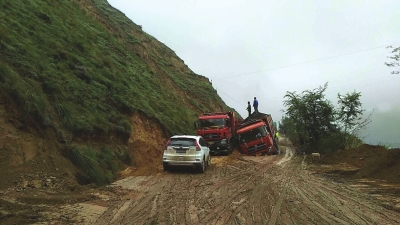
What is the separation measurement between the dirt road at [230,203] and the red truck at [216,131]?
11204 mm

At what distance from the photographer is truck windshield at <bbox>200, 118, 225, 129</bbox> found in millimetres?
25594

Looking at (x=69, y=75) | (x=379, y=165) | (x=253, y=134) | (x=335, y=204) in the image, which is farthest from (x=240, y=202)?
(x=253, y=134)

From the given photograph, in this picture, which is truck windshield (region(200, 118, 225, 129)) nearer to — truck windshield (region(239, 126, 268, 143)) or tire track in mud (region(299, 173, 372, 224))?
truck windshield (region(239, 126, 268, 143))

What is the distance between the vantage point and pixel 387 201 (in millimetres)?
9469

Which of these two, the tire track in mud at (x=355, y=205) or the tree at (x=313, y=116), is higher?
the tree at (x=313, y=116)

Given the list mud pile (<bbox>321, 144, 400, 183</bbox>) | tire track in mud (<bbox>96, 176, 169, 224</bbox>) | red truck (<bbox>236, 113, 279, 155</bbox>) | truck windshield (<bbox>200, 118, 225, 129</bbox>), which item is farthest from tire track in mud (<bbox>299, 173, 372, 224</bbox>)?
red truck (<bbox>236, 113, 279, 155</bbox>)

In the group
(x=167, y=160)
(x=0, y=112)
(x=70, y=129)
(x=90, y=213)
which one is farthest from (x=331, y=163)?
(x=0, y=112)

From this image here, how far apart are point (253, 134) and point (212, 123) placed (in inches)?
146

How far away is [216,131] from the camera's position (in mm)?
25203

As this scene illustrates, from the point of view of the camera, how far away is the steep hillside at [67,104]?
11383 millimetres

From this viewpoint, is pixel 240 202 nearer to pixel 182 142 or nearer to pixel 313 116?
pixel 182 142

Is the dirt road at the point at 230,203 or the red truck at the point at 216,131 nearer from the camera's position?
the dirt road at the point at 230,203

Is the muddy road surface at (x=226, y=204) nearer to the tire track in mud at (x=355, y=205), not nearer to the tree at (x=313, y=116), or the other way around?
the tire track in mud at (x=355, y=205)

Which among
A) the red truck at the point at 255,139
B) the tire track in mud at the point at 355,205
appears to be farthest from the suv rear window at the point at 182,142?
the red truck at the point at 255,139
